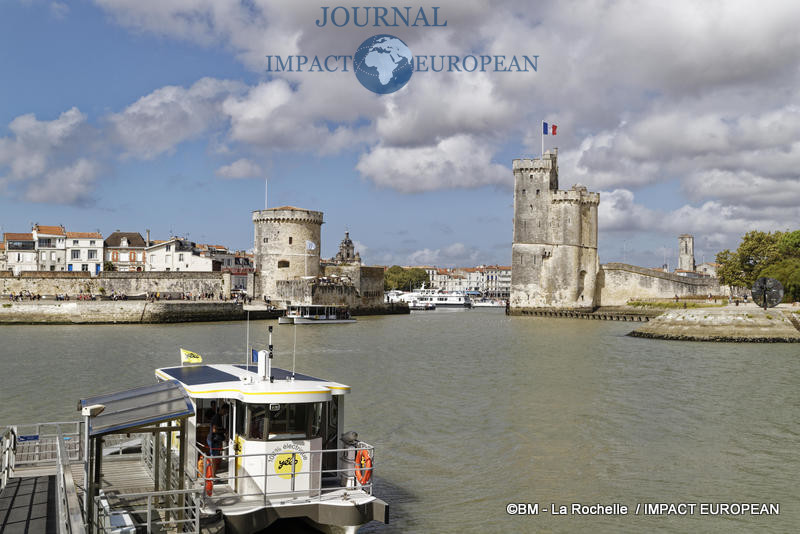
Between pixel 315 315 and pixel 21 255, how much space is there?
34304mm

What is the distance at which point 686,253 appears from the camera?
131 meters

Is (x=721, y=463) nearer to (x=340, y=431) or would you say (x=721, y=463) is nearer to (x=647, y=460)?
(x=647, y=460)

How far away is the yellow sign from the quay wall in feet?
169

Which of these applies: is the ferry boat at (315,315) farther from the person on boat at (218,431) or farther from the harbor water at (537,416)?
the person on boat at (218,431)

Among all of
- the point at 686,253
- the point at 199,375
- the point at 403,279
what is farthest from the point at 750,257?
the point at 686,253

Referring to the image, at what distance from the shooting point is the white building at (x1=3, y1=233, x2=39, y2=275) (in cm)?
6800

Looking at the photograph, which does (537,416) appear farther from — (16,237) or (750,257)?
(16,237)

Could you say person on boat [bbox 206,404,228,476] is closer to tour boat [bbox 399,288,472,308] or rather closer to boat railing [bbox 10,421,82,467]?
boat railing [bbox 10,421,82,467]

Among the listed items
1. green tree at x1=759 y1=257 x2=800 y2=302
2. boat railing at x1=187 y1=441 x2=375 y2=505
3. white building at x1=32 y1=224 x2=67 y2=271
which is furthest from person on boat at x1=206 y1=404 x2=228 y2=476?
white building at x1=32 y1=224 x2=67 y2=271

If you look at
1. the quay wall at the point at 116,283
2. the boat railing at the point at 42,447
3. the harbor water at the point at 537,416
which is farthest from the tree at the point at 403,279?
the boat railing at the point at 42,447

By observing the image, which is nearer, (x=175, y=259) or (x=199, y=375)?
(x=199, y=375)

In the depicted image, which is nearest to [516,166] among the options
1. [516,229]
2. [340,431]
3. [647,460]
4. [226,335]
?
[516,229]

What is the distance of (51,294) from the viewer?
54875 mm

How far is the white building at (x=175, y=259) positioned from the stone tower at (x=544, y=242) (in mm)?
29336
